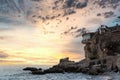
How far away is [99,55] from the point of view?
112 metres

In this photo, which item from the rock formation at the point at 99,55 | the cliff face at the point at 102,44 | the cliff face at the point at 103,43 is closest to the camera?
the rock formation at the point at 99,55

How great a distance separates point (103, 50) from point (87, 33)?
17041mm

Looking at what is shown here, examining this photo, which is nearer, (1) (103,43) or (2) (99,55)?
(1) (103,43)

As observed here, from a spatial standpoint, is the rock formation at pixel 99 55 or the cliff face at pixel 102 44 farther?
the cliff face at pixel 102 44

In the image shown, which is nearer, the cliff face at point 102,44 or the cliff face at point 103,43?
the cliff face at point 102,44

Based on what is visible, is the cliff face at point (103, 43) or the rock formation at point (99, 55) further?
the cliff face at point (103, 43)

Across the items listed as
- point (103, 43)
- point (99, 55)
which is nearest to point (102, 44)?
point (103, 43)

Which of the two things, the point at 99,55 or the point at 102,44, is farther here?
the point at 99,55

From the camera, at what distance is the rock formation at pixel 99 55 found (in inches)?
3469

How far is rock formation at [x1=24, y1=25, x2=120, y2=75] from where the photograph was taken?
3469 inches

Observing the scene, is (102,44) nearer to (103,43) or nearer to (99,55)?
(103,43)

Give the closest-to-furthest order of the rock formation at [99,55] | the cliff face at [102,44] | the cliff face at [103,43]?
1. the rock formation at [99,55]
2. the cliff face at [102,44]
3. the cliff face at [103,43]

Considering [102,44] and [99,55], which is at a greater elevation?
[102,44]

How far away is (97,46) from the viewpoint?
113688mm
